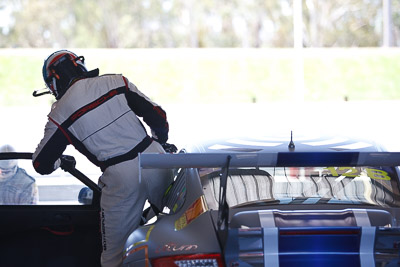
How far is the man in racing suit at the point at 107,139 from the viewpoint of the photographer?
424cm

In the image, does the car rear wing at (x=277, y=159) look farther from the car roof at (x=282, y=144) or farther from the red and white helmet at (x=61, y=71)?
the red and white helmet at (x=61, y=71)

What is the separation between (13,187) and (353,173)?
2.06 metres

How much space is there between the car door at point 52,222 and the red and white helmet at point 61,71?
0.50 metres

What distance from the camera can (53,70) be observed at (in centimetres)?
439

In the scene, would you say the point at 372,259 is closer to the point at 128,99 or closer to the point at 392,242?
the point at 392,242

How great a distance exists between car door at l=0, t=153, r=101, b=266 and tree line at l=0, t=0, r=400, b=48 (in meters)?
35.2

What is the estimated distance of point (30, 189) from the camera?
426cm

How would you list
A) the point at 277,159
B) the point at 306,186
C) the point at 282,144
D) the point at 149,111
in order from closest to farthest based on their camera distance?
the point at 277,159, the point at 306,186, the point at 282,144, the point at 149,111

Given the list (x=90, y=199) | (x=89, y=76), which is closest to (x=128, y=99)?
(x=89, y=76)

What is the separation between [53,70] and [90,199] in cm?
87

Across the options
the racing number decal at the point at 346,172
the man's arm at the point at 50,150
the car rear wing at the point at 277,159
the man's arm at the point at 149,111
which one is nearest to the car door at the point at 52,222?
the man's arm at the point at 50,150

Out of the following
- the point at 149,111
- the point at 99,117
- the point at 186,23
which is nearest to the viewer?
the point at 99,117

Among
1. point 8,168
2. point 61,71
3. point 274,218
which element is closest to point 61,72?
point 61,71

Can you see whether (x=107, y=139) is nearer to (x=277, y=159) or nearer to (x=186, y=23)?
(x=277, y=159)
